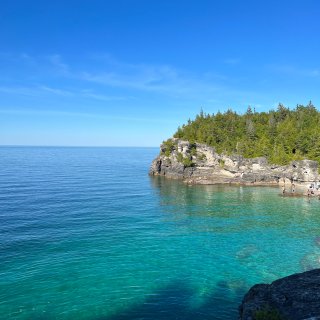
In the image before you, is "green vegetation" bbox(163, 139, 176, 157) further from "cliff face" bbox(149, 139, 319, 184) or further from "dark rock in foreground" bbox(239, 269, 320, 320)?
"dark rock in foreground" bbox(239, 269, 320, 320)

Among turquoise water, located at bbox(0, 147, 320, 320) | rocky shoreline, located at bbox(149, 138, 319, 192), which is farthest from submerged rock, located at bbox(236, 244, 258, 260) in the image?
A: rocky shoreline, located at bbox(149, 138, 319, 192)

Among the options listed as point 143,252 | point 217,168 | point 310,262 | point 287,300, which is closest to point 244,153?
point 217,168

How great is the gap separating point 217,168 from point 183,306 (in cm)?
9273

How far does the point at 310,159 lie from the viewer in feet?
379

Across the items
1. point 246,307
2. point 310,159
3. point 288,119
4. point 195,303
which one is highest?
point 288,119

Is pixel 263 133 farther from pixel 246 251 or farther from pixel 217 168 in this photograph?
pixel 246 251

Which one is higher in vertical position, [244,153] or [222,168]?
[244,153]

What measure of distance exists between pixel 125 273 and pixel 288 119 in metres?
127

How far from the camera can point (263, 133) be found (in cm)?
13550

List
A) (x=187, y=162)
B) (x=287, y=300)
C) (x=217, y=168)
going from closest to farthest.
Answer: (x=287, y=300) < (x=217, y=168) < (x=187, y=162)

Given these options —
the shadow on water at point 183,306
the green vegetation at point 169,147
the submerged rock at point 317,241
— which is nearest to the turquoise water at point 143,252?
the shadow on water at point 183,306

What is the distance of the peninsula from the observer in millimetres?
114438

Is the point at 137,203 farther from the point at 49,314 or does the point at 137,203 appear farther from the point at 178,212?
the point at 49,314

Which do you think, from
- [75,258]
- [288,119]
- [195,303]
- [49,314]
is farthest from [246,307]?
[288,119]
